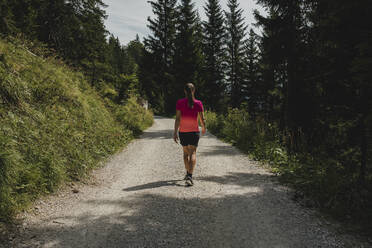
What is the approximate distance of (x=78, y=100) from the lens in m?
8.91

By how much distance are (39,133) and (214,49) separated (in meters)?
31.4

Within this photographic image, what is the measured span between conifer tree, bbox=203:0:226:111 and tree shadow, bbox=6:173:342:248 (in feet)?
96.7

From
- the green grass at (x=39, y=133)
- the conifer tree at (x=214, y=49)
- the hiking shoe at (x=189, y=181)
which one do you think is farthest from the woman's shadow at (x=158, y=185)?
the conifer tree at (x=214, y=49)

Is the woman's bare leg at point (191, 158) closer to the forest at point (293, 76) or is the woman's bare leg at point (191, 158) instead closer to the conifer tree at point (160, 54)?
the forest at point (293, 76)

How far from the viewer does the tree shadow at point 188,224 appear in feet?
9.89

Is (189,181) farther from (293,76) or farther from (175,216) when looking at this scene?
(293,76)

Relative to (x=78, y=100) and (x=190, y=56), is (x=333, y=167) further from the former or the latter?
(x=190, y=56)

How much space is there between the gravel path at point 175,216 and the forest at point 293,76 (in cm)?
86

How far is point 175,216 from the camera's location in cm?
375

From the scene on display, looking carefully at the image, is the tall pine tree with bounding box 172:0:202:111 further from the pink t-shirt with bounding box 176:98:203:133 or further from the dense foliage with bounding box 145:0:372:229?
the pink t-shirt with bounding box 176:98:203:133

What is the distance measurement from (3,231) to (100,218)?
49.5 inches

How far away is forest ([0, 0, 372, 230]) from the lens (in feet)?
12.7

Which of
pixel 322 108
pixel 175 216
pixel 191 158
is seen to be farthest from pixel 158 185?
pixel 322 108

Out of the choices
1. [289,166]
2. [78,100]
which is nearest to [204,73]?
[78,100]
